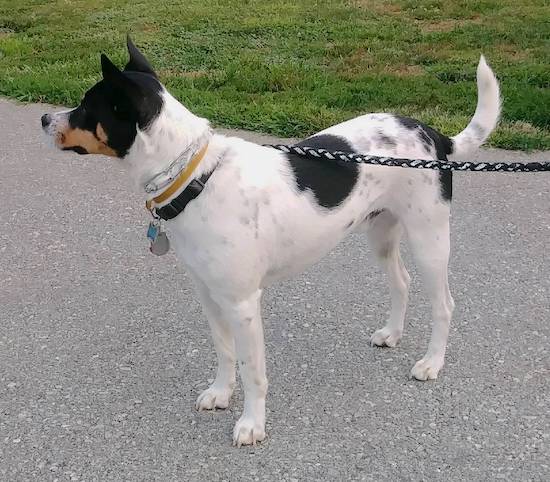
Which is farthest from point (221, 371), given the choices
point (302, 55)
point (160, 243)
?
point (302, 55)

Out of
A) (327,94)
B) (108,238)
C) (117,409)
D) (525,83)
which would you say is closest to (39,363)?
(117,409)

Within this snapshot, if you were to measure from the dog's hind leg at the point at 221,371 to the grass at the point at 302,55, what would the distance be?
11.6 feet

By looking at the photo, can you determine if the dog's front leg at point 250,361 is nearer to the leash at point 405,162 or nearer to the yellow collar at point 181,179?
the yellow collar at point 181,179

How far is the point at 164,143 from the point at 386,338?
1627 mm

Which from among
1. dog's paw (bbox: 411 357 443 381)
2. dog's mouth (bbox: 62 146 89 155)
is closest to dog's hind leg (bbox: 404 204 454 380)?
dog's paw (bbox: 411 357 443 381)

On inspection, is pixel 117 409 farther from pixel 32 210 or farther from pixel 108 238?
pixel 32 210

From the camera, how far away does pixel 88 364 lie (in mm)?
3762

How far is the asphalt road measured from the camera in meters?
3.09

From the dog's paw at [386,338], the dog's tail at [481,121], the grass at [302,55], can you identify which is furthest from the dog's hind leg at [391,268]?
the grass at [302,55]

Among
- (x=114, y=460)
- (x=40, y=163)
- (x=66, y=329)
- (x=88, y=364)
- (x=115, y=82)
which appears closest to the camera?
(x=115, y=82)

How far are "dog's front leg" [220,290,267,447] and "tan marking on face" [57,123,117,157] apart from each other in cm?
74

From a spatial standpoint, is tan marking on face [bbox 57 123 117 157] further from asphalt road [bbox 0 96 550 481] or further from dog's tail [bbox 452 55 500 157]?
dog's tail [bbox 452 55 500 157]

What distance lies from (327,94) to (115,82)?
502 centimetres

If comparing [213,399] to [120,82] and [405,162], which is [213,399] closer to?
[405,162]
